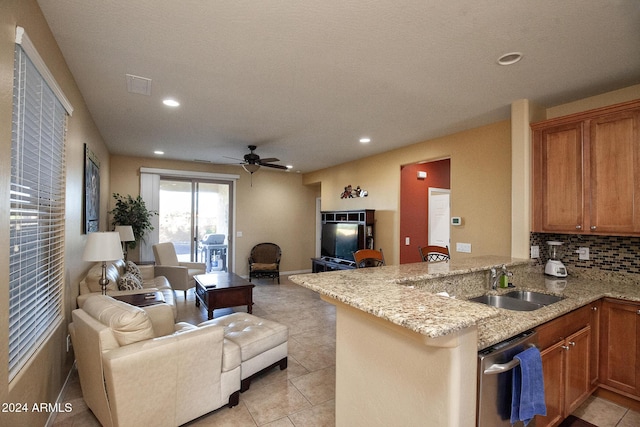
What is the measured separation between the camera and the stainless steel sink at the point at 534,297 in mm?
2300

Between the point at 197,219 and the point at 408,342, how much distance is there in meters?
6.20

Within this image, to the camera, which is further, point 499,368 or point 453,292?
point 453,292

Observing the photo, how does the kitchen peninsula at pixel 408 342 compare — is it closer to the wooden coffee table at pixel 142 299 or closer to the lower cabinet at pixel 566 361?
the lower cabinet at pixel 566 361

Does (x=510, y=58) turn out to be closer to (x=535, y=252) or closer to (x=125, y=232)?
(x=535, y=252)

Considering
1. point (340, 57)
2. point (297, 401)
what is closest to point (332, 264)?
point (297, 401)

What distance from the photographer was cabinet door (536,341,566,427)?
181cm

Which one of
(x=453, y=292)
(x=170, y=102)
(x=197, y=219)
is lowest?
(x=453, y=292)

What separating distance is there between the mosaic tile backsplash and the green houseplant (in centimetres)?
611

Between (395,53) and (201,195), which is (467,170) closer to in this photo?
(395,53)

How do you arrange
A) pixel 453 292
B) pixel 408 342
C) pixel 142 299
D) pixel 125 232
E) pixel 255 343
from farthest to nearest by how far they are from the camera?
pixel 125 232
pixel 142 299
pixel 255 343
pixel 453 292
pixel 408 342

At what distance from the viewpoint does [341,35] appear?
198cm

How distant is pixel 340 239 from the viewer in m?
5.87

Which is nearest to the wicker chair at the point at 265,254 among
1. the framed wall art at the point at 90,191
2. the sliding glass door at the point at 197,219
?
the sliding glass door at the point at 197,219

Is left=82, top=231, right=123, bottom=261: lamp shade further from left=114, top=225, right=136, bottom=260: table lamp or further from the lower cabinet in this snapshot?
the lower cabinet
